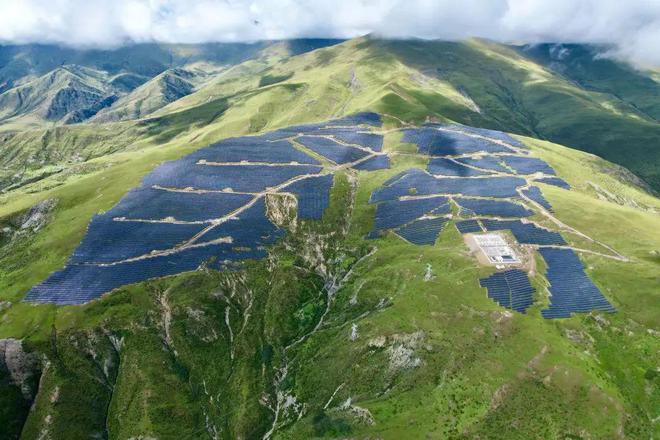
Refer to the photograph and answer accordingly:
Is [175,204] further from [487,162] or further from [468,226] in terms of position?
[487,162]

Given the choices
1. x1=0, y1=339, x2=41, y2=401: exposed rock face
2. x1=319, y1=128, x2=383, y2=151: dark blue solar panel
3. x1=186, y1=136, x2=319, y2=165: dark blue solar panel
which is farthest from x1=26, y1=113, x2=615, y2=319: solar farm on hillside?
x1=0, y1=339, x2=41, y2=401: exposed rock face

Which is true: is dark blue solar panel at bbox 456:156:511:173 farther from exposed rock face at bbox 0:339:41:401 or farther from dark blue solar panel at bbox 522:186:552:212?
exposed rock face at bbox 0:339:41:401

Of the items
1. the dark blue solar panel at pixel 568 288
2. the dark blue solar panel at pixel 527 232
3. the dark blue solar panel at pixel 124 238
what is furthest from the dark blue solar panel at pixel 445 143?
the dark blue solar panel at pixel 124 238

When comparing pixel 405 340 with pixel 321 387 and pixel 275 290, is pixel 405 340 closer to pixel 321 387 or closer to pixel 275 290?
pixel 321 387

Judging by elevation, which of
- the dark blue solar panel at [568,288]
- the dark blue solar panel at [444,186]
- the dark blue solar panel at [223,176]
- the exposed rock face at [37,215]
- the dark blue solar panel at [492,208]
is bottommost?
the dark blue solar panel at [568,288]

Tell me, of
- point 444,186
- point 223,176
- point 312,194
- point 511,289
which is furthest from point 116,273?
point 444,186

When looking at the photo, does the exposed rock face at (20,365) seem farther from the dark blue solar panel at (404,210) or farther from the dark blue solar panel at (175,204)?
the dark blue solar panel at (404,210)
